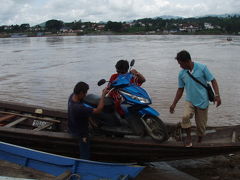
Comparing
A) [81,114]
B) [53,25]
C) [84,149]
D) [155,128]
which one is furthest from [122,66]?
[53,25]

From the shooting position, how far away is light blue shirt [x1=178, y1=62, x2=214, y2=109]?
420cm

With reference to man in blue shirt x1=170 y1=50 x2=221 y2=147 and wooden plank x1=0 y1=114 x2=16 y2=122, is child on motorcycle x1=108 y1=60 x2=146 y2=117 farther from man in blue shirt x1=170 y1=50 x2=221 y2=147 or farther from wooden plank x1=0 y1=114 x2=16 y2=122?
wooden plank x1=0 y1=114 x2=16 y2=122

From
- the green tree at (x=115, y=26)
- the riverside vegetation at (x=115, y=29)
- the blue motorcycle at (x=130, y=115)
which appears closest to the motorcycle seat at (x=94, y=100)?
the blue motorcycle at (x=130, y=115)

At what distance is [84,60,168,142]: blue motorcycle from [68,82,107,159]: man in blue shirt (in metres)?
0.23

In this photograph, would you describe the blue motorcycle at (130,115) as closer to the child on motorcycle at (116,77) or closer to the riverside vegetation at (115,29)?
the child on motorcycle at (116,77)

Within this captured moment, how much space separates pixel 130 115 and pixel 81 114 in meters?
0.68

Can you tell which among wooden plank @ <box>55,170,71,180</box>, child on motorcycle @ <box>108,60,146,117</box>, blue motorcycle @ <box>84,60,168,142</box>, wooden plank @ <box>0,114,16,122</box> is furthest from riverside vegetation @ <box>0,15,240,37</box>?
wooden plank @ <box>55,170,71,180</box>

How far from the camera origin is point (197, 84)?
13.9 feet

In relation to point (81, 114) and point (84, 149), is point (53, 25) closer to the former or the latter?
point (84, 149)

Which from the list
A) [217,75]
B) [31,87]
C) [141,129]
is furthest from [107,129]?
[217,75]

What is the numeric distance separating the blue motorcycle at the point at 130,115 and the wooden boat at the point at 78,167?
0.51 metres

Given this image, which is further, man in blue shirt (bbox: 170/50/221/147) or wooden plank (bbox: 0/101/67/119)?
wooden plank (bbox: 0/101/67/119)

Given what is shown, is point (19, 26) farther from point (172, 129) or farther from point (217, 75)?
point (172, 129)

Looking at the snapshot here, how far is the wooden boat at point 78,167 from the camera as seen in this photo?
4285mm
